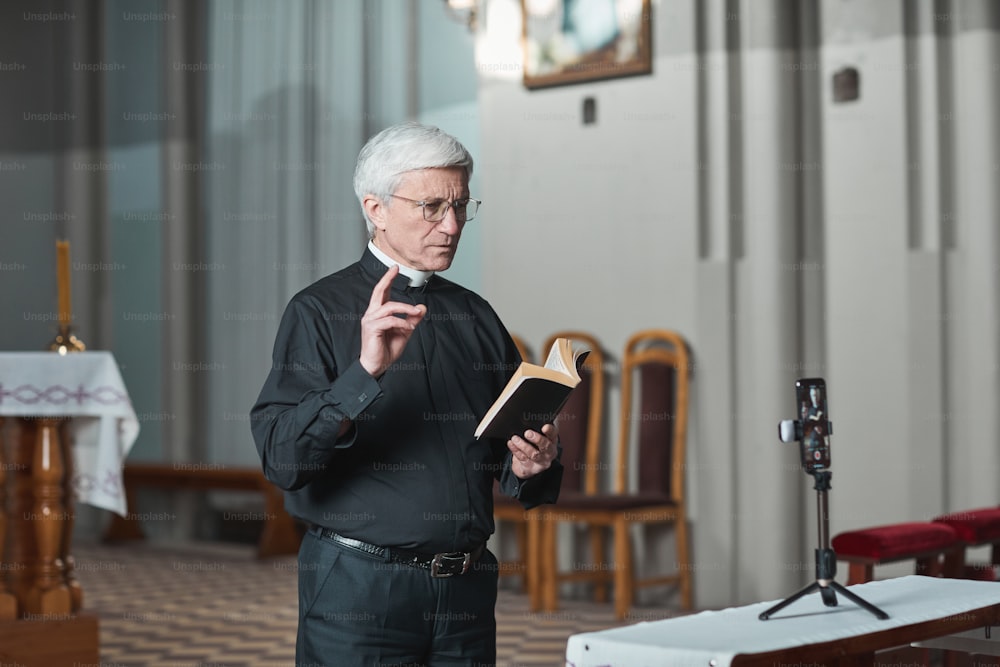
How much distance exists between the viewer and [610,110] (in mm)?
6824

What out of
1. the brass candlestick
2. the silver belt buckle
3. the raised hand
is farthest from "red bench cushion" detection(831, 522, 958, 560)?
the brass candlestick

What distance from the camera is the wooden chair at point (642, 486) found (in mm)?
6289

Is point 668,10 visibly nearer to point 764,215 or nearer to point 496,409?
point 764,215

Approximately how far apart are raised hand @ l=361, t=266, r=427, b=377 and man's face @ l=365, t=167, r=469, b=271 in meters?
0.18

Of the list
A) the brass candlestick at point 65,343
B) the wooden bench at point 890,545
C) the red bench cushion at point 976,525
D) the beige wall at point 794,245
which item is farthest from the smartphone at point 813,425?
the beige wall at point 794,245

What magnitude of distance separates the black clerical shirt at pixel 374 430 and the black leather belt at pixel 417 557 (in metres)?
0.02

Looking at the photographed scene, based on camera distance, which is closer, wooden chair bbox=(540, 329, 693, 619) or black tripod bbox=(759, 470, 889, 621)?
black tripod bbox=(759, 470, 889, 621)

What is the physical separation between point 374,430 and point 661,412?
14.8 ft

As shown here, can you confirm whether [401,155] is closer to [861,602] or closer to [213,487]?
[861,602]

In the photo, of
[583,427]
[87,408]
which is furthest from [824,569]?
[583,427]

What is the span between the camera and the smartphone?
7.11 feet

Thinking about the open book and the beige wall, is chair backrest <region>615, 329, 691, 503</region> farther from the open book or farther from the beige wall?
the open book

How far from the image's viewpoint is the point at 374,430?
2186mm

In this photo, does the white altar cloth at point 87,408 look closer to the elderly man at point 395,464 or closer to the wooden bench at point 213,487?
the elderly man at point 395,464
